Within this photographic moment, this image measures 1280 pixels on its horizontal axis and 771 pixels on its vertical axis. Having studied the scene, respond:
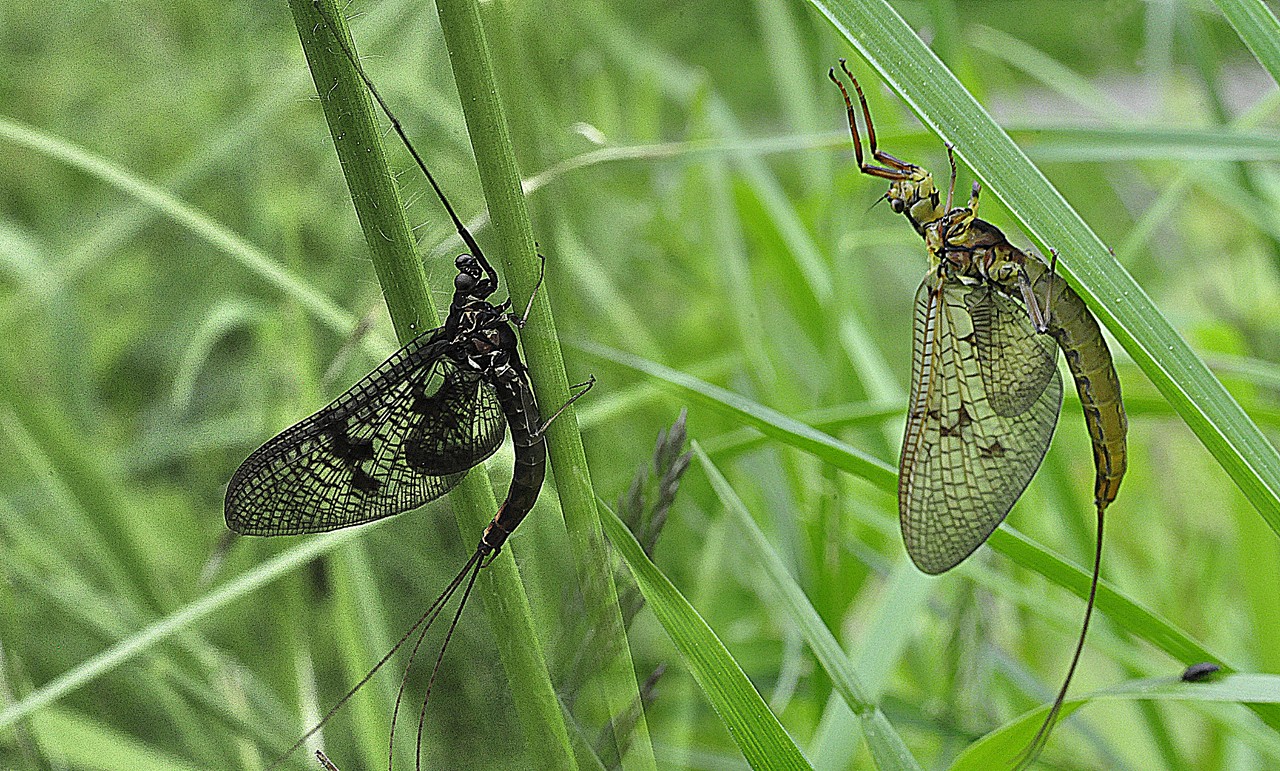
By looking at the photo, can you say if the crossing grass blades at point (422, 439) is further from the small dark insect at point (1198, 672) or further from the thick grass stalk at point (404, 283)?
the small dark insect at point (1198, 672)

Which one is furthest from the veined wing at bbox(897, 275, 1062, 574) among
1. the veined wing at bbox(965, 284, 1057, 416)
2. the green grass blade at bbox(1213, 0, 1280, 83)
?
the green grass blade at bbox(1213, 0, 1280, 83)

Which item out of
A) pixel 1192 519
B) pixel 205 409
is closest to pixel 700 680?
pixel 205 409

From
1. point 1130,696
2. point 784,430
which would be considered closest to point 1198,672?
point 1130,696

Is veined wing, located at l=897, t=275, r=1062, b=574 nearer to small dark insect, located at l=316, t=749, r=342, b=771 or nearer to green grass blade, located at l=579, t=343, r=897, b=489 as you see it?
green grass blade, located at l=579, t=343, r=897, b=489

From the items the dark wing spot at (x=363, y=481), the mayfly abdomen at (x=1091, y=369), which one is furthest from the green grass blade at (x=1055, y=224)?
the dark wing spot at (x=363, y=481)

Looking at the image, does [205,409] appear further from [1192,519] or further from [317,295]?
[1192,519]

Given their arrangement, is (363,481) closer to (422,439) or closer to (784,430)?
(422,439)
